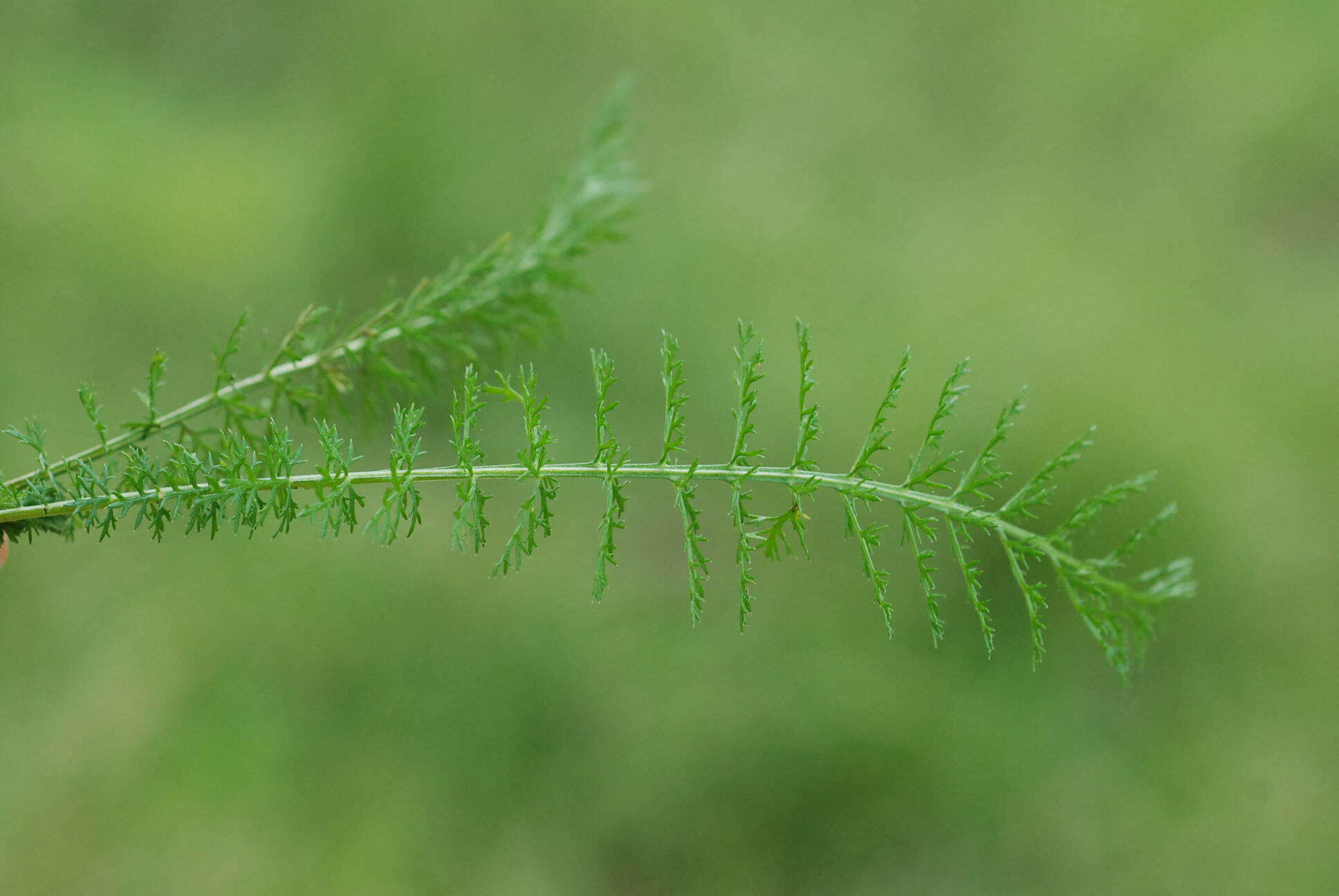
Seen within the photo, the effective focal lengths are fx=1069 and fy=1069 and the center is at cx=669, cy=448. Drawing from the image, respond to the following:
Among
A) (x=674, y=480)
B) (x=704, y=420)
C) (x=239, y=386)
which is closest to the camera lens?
(x=674, y=480)

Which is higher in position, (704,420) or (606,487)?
(704,420)

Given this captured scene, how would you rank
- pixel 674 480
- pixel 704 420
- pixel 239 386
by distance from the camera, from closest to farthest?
pixel 674 480, pixel 239 386, pixel 704 420

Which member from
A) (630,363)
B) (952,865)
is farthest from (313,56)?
(952,865)

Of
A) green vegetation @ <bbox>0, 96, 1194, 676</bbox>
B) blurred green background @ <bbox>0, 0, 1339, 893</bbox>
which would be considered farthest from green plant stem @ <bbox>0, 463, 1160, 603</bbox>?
blurred green background @ <bbox>0, 0, 1339, 893</bbox>

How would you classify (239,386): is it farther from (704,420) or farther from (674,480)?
(704,420)

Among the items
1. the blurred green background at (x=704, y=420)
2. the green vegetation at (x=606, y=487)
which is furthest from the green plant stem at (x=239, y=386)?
the blurred green background at (x=704, y=420)

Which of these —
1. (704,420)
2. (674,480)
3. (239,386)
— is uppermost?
(704,420)

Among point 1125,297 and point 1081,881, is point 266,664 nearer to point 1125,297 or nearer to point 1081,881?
point 1081,881

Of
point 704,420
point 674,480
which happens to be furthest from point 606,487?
point 704,420
